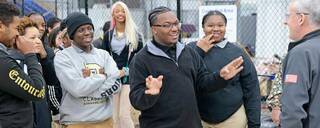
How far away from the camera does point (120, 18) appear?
19.1 ft

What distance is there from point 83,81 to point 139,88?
72cm

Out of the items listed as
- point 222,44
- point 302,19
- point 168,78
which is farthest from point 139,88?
point 302,19

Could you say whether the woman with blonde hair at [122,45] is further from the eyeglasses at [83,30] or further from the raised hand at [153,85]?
the raised hand at [153,85]

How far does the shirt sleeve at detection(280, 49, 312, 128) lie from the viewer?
301 cm

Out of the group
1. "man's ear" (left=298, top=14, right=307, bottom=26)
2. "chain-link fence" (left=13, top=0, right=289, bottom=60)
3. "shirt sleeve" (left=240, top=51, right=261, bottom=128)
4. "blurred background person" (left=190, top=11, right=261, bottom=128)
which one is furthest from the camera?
"chain-link fence" (left=13, top=0, right=289, bottom=60)

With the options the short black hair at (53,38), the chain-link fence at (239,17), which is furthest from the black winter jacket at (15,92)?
the chain-link fence at (239,17)

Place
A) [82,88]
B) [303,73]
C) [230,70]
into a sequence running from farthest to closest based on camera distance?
[82,88], [230,70], [303,73]

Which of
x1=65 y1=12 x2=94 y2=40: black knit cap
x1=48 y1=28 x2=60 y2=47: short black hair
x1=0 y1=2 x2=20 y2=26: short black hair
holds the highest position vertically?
x1=0 y1=2 x2=20 y2=26: short black hair

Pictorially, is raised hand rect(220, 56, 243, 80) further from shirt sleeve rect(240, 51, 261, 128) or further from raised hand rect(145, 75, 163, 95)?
raised hand rect(145, 75, 163, 95)

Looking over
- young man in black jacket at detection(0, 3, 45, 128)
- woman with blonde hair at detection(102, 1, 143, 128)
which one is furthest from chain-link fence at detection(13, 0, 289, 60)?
young man in black jacket at detection(0, 3, 45, 128)

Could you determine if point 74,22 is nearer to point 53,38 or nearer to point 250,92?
point 53,38

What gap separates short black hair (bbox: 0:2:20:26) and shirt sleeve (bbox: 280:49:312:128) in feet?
6.27

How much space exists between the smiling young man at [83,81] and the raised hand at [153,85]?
860mm

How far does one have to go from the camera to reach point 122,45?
577 cm
